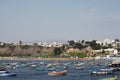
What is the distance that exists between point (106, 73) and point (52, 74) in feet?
41.0

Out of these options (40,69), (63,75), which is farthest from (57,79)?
(40,69)

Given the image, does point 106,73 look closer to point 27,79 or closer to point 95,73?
point 95,73

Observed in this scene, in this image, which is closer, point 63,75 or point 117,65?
point 63,75

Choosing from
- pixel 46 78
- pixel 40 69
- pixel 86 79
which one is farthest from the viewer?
pixel 40 69

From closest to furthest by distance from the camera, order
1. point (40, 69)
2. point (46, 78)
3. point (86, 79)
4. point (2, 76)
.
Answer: point (86, 79) → point (46, 78) → point (2, 76) → point (40, 69)

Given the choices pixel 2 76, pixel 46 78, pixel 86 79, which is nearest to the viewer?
pixel 86 79

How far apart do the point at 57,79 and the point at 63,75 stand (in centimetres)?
1077

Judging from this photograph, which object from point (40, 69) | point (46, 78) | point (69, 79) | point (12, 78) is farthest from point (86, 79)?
point (40, 69)

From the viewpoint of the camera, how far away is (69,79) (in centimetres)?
8725

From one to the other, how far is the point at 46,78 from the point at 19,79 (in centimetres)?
576

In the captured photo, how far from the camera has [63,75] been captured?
100625 mm

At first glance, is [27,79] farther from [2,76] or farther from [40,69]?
[40,69]

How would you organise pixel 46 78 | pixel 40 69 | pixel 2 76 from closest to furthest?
1. pixel 46 78
2. pixel 2 76
3. pixel 40 69

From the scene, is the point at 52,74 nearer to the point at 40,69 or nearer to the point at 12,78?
the point at 12,78
